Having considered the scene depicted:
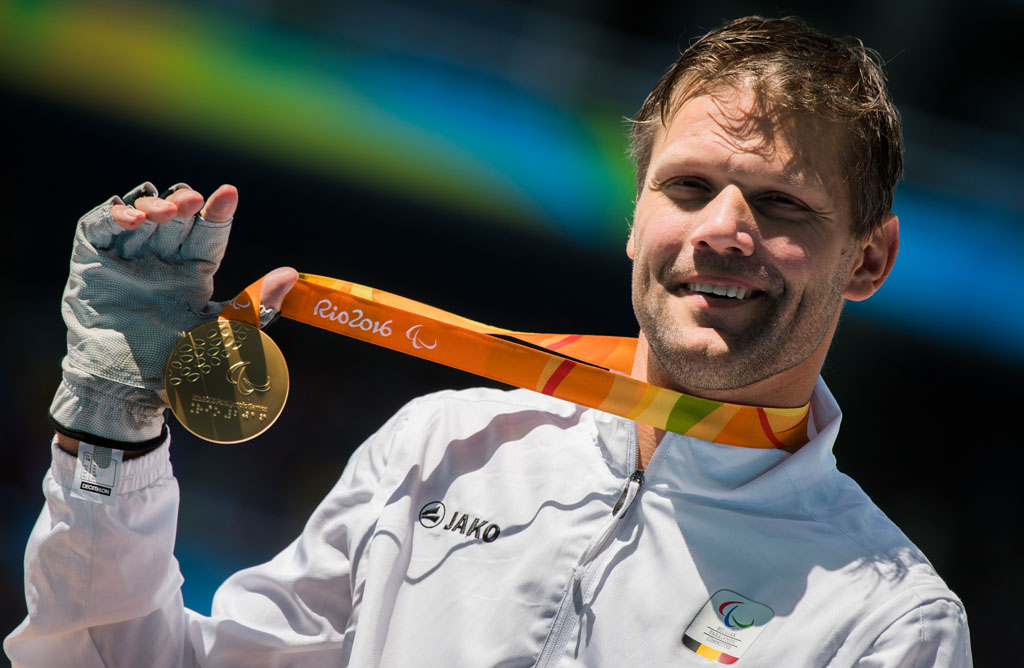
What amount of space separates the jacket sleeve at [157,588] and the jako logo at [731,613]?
0.68 meters

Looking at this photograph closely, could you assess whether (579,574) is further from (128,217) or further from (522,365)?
(128,217)

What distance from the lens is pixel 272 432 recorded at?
17.0ft

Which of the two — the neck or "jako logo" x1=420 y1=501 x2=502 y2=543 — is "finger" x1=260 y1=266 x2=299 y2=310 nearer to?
"jako logo" x1=420 y1=501 x2=502 y2=543

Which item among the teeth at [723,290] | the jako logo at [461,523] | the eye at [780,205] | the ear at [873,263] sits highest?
the eye at [780,205]

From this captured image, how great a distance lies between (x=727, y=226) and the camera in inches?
65.7

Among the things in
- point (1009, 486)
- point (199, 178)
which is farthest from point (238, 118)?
point (1009, 486)

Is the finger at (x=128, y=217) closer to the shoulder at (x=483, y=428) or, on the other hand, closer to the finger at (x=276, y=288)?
the finger at (x=276, y=288)

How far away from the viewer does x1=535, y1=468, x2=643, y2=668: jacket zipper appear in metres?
1.63

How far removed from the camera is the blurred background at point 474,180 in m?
4.38

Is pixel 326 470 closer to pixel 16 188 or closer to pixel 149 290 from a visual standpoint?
pixel 16 188

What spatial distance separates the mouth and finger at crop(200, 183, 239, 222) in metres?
0.83

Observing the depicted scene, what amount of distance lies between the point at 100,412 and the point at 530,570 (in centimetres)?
80

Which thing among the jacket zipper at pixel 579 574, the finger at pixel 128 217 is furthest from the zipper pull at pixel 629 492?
the finger at pixel 128 217

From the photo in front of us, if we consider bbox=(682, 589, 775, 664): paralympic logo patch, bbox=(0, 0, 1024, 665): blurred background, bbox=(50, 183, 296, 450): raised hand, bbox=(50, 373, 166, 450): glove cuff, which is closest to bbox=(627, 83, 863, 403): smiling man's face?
bbox=(682, 589, 775, 664): paralympic logo patch
